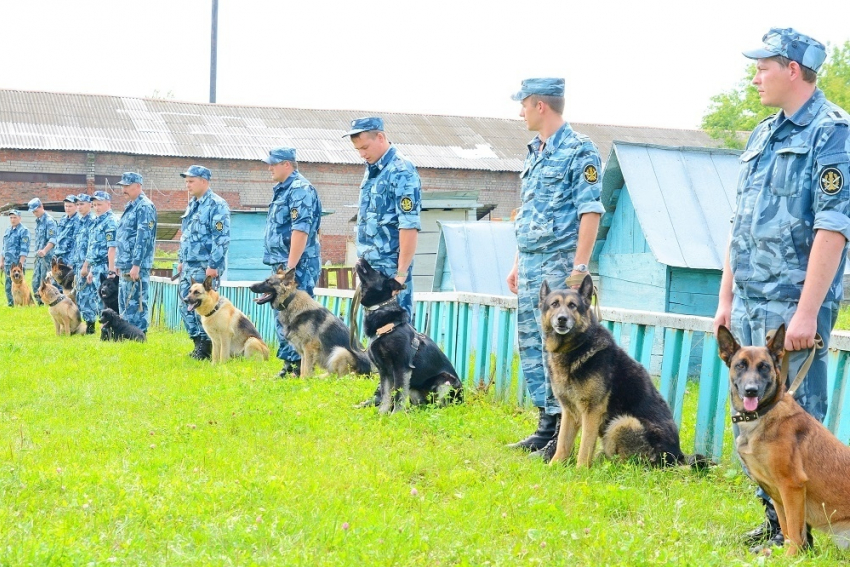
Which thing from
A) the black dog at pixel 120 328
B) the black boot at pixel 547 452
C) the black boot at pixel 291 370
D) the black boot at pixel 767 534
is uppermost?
the black boot at pixel 767 534

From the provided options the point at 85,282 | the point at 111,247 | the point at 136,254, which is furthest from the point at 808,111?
the point at 85,282

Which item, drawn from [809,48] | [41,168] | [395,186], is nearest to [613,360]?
[809,48]

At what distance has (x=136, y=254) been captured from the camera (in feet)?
38.2

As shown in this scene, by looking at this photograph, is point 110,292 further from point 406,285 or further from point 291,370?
point 406,285

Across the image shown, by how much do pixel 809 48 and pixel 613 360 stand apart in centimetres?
201

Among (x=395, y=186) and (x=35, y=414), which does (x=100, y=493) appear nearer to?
(x=35, y=414)

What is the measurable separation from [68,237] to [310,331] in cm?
1102

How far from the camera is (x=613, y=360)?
4.86 metres

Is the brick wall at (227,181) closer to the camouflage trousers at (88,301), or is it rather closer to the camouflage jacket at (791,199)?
the camouflage trousers at (88,301)

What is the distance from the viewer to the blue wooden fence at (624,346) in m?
4.61

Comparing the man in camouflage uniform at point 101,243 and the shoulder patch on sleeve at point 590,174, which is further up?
the shoulder patch on sleeve at point 590,174

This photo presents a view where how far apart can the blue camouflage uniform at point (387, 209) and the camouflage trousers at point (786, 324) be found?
10.7ft

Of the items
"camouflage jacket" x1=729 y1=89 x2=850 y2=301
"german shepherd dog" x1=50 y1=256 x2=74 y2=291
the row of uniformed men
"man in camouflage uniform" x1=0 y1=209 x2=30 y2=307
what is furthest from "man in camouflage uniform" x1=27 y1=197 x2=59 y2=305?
"camouflage jacket" x1=729 y1=89 x2=850 y2=301

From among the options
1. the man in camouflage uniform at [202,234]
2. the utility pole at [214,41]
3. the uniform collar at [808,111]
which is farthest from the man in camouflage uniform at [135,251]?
the utility pole at [214,41]
